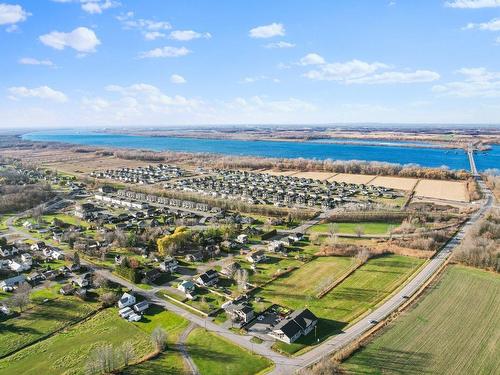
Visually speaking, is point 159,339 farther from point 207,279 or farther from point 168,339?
point 207,279

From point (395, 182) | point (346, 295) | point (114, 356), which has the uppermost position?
point (395, 182)

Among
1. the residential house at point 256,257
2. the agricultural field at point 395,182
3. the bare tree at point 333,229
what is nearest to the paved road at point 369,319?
the bare tree at point 333,229

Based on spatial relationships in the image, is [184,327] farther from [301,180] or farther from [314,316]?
[301,180]

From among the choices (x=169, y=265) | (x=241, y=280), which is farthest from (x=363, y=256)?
(x=169, y=265)

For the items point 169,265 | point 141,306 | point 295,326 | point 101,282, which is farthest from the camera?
point 169,265

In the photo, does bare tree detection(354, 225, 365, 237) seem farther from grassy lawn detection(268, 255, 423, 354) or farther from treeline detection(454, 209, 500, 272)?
treeline detection(454, 209, 500, 272)

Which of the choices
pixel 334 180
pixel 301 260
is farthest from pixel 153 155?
pixel 301 260

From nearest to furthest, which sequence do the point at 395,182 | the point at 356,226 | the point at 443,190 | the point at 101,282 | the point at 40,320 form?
the point at 40,320 < the point at 101,282 < the point at 356,226 < the point at 443,190 < the point at 395,182
